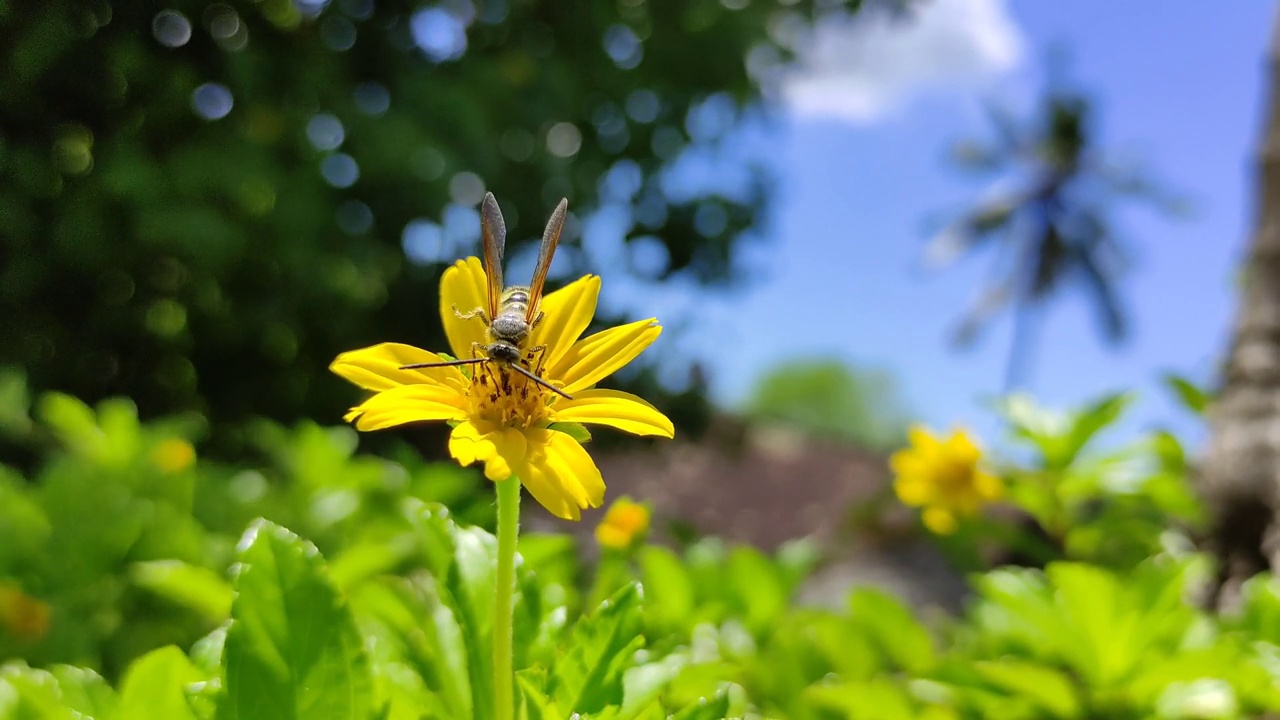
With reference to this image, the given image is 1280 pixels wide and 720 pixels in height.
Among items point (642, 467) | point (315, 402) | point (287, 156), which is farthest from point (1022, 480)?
point (642, 467)

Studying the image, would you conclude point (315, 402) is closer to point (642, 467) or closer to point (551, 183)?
point (551, 183)

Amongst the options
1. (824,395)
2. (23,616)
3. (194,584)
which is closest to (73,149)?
(23,616)

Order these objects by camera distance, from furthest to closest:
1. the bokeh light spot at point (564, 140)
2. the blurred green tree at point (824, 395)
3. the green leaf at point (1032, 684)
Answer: the blurred green tree at point (824, 395)
the bokeh light spot at point (564, 140)
the green leaf at point (1032, 684)

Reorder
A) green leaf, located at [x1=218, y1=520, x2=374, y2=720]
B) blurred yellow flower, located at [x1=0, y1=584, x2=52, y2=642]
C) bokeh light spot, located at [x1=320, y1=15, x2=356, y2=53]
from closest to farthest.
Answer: green leaf, located at [x1=218, y1=520, x2=374, y2=720] < blurred yellow flower, located at [x1=0, y1=584, x2=52, y2=642] < bokeh light spot, located at [x1=320, y1=15, x2=356, y2=53]

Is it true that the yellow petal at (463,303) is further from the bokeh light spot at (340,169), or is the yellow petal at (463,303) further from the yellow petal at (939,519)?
the bokeh light spot at (340,169)

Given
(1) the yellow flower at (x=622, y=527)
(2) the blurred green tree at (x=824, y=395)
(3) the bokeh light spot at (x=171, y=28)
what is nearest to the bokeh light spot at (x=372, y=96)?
(3) the bokeh light spot at (x=171, y=28)

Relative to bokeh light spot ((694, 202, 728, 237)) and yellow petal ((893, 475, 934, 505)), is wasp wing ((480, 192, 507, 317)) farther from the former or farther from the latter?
bokeh light spot ((694, 202, 728, 237))

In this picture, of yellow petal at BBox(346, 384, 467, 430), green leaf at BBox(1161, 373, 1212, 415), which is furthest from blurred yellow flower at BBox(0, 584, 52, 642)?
green leaf at BBox(1161, 373, 1212, 415)
